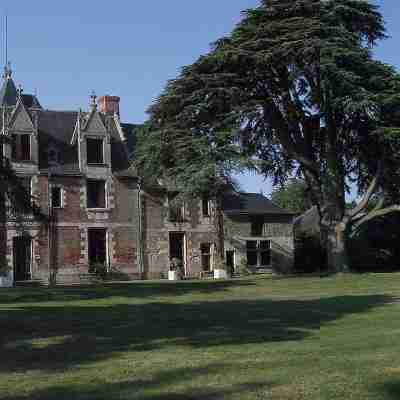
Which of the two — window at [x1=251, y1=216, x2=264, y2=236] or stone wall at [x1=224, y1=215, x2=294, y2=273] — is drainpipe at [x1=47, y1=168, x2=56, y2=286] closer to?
stone wall at [x1=224, y1=215, x2=294, y2=273]

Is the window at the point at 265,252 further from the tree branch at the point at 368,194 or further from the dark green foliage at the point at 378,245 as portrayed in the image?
the tree branch at the point at 368,194

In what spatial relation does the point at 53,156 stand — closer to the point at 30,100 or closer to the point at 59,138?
the point at 59,138

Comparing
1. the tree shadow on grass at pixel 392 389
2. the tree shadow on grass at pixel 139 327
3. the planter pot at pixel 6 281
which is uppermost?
the planter pot at pixel 6 281

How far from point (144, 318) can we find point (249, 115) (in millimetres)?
18265

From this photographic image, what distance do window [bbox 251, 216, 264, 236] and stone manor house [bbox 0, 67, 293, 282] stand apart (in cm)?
133

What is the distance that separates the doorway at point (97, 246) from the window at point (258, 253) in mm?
9652

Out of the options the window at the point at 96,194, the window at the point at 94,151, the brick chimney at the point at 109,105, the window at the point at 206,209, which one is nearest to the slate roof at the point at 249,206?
the window at the point at 206,209

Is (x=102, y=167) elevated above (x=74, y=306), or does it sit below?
above

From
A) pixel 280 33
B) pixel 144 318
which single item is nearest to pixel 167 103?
pixel 280 33

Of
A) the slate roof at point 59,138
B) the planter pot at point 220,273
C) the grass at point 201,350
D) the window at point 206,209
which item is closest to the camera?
the grass at point 201,350

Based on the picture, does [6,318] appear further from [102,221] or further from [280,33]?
[102,221]

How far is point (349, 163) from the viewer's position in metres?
33.5

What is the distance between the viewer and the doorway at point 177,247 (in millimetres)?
41031

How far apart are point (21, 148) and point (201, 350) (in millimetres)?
29408
